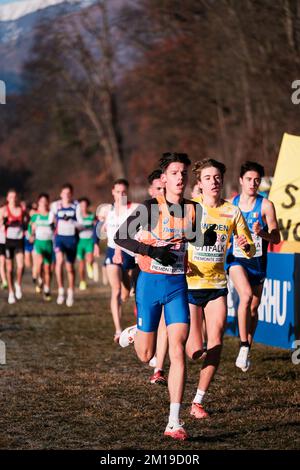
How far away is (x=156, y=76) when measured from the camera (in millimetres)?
44000

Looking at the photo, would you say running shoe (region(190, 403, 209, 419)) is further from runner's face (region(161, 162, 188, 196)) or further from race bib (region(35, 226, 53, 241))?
race bib (region(35, 226, 53, 241))

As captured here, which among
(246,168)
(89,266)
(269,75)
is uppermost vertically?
(269,75)

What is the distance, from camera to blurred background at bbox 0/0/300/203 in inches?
1044

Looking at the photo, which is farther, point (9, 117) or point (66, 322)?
point (9, 117)

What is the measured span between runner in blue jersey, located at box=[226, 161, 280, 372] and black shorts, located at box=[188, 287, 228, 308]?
6.59 feet

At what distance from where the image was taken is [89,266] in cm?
2459

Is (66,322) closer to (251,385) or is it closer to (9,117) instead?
(251,385)

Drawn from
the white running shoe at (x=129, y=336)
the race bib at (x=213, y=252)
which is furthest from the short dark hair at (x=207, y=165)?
the white running shoe at (x=129, y=336)

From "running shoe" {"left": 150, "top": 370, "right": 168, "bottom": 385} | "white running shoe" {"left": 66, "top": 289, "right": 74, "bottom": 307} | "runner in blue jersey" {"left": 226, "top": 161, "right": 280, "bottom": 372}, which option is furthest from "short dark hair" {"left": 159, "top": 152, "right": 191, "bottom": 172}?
"white running shoe" {"left": 66, "top": 289, "right": 74, "bottom": 307}

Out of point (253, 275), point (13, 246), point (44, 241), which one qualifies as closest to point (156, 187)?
point (253, 275)

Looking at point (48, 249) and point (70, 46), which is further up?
point (70, 46)

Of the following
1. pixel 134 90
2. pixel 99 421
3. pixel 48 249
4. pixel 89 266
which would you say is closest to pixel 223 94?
pixel 134 90

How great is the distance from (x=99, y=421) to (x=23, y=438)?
82cm

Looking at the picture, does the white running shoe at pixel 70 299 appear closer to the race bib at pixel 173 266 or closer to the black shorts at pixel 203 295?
the black shorts at pixel 203 295
